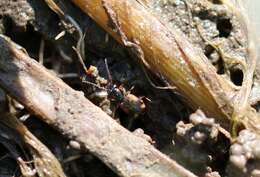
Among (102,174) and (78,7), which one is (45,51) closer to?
(78,7)

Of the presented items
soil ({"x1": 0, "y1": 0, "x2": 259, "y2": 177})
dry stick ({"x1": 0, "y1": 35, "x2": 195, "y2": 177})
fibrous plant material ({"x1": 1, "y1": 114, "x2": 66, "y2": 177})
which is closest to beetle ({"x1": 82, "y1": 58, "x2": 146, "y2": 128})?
soil ({"x1": 0, "y1": 0, "x2": 259, "y2": 177})

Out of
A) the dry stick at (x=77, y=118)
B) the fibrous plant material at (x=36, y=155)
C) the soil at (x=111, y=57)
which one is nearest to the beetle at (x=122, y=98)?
the soil at (x=111, y=57)

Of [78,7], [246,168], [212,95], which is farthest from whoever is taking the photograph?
[78,7]

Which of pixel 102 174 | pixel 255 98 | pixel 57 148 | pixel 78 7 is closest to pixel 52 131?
pixel 57 148

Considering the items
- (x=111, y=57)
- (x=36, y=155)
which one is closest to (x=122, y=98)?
(x=111, y=57)

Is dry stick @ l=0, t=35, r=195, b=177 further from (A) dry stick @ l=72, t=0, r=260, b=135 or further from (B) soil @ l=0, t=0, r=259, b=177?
(A) dry stick @ l=72, t=0, r=260, b=135

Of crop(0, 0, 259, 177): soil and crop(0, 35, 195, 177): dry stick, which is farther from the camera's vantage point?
crop(0, 0, 259, 177): soil
